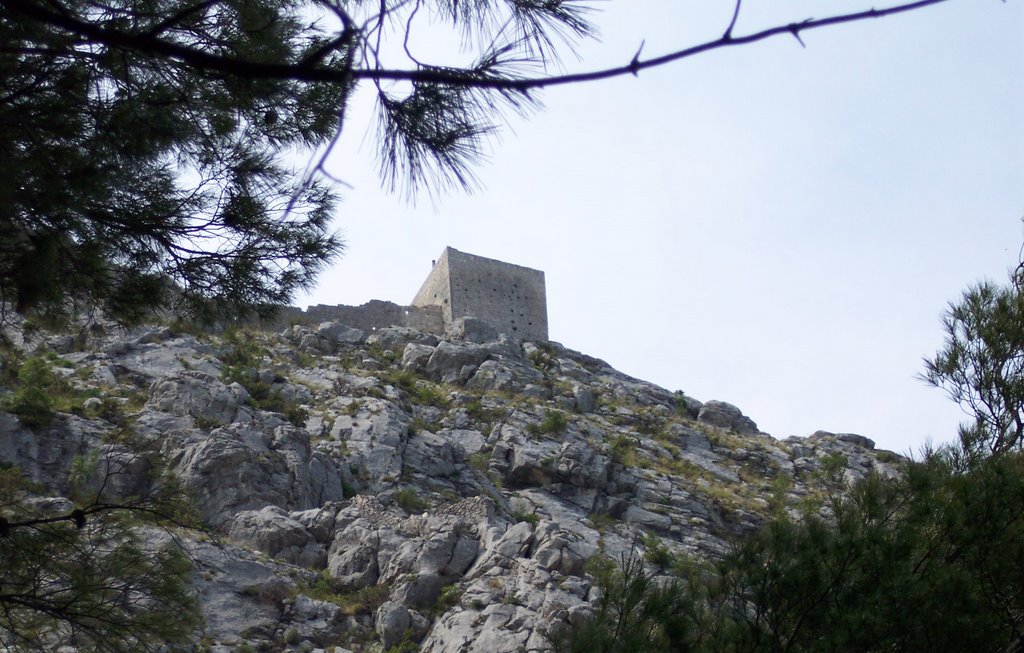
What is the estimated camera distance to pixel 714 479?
19.1m

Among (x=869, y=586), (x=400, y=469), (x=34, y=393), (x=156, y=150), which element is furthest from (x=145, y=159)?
(x=400, y=469)

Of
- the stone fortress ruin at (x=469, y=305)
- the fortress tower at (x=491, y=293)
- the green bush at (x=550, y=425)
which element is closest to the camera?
the green bush at (x=550, y=425)

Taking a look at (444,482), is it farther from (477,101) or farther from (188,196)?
(477,101)

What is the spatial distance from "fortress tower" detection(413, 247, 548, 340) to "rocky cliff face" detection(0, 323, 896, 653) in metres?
3.70

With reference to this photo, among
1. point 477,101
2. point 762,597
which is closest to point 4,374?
point 762,597

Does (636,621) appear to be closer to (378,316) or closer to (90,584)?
(90,584)

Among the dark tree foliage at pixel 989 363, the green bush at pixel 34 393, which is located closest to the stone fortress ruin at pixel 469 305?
the green bush at pixel 34 393

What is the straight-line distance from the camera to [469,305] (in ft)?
89.0

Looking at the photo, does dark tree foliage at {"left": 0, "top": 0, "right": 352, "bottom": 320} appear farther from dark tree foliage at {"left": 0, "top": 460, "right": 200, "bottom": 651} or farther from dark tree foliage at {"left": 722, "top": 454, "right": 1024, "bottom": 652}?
dark tree foliage at {"left": 722, "top": 454, "right": 1024, "bottom": 652}

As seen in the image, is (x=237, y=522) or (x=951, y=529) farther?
(x=237, y=522)

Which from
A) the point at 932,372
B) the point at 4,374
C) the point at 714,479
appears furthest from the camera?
the point at 714,479

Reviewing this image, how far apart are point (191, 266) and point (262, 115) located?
875mm

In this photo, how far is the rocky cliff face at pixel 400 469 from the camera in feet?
37.3

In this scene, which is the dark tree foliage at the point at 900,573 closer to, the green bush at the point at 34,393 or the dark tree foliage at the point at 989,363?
the dark tree foliage at the point at 989,363
